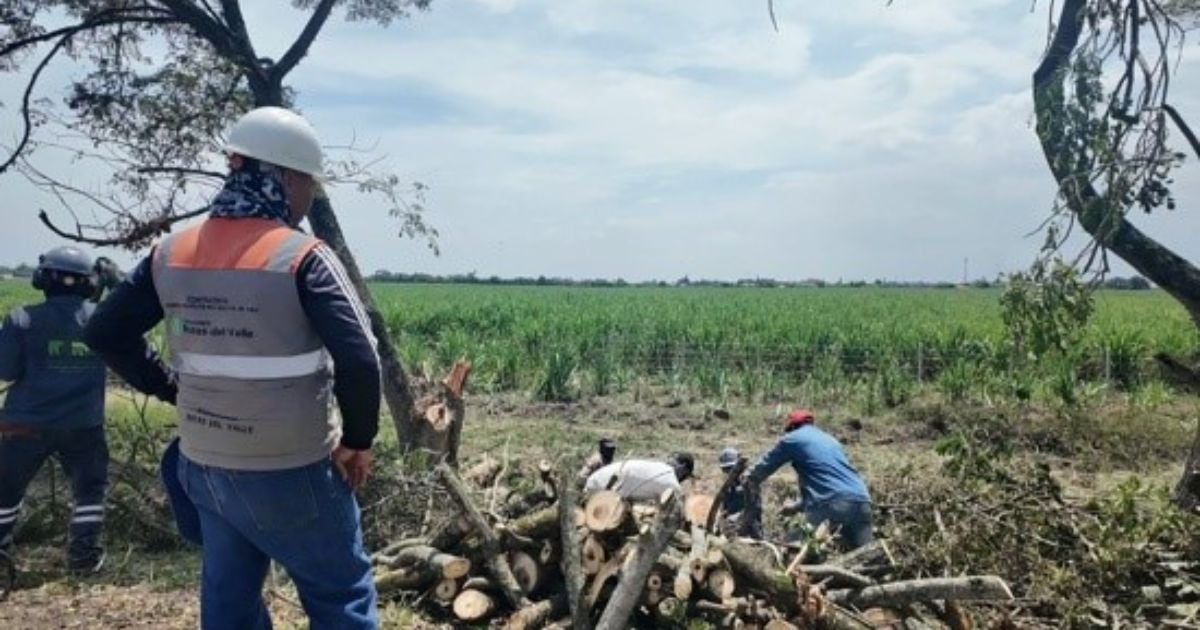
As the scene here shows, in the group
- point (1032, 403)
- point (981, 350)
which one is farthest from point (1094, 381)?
point (1032, 403)

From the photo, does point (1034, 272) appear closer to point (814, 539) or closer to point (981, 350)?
point (814, 539)

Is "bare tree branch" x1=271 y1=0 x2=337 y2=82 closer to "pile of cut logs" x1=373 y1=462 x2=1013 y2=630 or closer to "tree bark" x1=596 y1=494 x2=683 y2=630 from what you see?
"pile of cut logs" x1=373 y1=462 x2=1013 y2=630

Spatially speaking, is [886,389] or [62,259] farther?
[886,389]

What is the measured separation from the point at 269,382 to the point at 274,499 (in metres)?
0.35

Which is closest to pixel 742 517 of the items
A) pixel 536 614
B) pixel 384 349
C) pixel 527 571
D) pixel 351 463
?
pixel 527 571

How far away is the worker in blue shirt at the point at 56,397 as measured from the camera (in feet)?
20.0

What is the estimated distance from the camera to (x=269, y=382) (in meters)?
3.02

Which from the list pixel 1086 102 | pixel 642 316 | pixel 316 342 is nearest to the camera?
pixel 316 342

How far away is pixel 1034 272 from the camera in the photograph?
6574 mm

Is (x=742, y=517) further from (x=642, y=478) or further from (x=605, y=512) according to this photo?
(x=605, y=512)

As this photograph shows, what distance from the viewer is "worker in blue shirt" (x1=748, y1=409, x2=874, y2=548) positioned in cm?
645

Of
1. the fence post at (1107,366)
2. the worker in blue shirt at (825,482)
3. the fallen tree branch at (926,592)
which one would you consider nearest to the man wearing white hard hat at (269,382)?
the fallen tree branch at (926,592)

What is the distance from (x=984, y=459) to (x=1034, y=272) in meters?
1.24

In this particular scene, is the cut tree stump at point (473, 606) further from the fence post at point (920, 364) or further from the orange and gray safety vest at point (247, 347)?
the fence post at point (920, 364)
